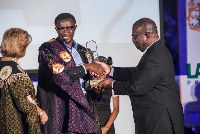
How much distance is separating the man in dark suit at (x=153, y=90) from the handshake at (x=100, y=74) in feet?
0.34

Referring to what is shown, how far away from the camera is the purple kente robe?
2.64 meters

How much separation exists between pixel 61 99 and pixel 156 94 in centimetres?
91

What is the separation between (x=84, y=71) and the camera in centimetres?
269

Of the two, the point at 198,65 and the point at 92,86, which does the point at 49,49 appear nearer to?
the point at 92,86

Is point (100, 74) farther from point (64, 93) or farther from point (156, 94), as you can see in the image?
point (156, 94)

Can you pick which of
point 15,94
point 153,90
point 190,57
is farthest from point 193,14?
point 15,94

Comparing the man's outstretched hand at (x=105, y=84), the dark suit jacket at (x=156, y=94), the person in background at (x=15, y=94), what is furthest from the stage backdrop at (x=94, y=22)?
the person in background at (x=15, y=94)

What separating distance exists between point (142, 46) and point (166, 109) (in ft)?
2.14

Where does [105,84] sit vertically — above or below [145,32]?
below

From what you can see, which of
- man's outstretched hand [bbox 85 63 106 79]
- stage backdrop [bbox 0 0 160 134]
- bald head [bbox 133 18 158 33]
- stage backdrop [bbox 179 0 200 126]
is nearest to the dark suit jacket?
bald head [bbox 133 18 158 33]

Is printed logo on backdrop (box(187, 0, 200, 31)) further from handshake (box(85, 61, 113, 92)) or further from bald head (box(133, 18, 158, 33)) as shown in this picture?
handshake (box(85, 61, 113, 92))

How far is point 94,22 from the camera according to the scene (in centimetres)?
369

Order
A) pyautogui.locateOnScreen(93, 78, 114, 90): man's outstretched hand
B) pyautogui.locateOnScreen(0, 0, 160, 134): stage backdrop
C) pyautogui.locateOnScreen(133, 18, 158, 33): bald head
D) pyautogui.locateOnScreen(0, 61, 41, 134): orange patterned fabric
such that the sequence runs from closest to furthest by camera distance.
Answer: pyautogui.locateOnScreen(0, 61, 41, 134): orange patterned fabric → pyautogui.locateOnScreen(133, 18, 158, 33): bald head → pyautogui.locateOnScreen(93, 78, 114, 90): man's outstretched hand → pyautogui.locateOnScreen(0, 0, 160, 134): stage backdrop

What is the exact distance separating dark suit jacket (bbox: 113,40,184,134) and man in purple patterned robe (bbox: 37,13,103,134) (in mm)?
416
